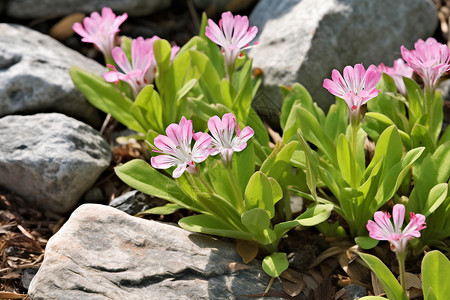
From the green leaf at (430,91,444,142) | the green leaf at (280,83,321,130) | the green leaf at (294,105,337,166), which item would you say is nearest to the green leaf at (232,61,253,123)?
the green leaf at (280,83,321,130)

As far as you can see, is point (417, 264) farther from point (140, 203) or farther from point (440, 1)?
point (440, 1)

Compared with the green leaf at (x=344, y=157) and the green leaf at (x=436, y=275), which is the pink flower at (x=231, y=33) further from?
the green leaf at (x=436, y=275)

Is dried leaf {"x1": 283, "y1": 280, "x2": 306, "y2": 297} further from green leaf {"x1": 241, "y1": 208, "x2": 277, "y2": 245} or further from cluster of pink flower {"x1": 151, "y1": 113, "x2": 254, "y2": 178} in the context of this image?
cluster of pink flower {"x1": 151, "y1": 113, "x2": 254, "y2": 178}

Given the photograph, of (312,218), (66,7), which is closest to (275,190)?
(312,218)

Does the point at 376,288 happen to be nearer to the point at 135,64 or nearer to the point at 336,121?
the point at 336,121

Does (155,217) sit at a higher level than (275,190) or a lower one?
lower

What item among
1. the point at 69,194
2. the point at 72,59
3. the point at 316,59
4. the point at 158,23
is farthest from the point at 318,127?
the point at 158,23
